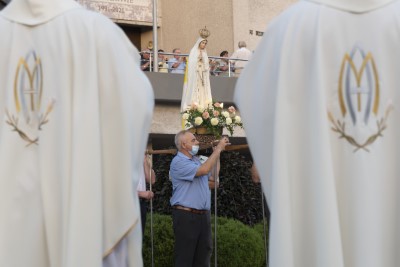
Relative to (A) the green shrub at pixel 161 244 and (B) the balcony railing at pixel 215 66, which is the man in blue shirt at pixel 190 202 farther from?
(B) the balcony railing at pixel 215 66

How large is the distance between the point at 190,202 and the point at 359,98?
6.05 m

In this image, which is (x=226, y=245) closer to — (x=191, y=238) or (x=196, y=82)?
(x=191, y=238)

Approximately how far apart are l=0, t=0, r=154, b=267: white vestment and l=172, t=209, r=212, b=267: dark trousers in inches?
216

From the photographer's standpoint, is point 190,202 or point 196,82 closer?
point 190,202

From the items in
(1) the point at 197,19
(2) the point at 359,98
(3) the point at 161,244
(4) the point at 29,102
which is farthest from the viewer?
(1) the point at 197,19

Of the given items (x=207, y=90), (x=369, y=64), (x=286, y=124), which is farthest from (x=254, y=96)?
(x=207, y=90)

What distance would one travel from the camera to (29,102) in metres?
5.61

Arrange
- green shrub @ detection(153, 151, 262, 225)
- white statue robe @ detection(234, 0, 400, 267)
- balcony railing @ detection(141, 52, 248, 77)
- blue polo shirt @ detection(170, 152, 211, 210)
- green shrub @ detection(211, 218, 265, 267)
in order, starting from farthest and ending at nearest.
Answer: balcony railing @ detection(141, 52, 248, 77)
green shrub @ detection(153, 151, 262, 225)
green shrub @ detection(211, 218, 265, 267)
blue polo shirt @ detection(170, 152, 211, 210)
white statue robe @ detection(234, 0, 400, 267)

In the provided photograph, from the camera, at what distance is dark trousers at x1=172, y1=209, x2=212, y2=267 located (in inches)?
439

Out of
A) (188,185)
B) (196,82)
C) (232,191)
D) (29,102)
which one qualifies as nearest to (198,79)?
(196,82)

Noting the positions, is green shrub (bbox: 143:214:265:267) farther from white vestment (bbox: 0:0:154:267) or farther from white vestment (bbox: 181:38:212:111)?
white vestment (bbox: 0:0:154:267)

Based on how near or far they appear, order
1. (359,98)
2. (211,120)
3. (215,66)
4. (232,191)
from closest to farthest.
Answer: (359,98)
(211,120)
(232,191)
(215,66)

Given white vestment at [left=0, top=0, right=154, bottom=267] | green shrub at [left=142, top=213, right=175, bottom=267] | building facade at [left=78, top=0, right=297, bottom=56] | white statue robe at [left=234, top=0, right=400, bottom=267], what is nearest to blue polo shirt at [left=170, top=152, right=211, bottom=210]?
green shrub at [left=142, top=213, right=175, bottom=267]

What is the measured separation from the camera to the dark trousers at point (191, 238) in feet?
36.6
